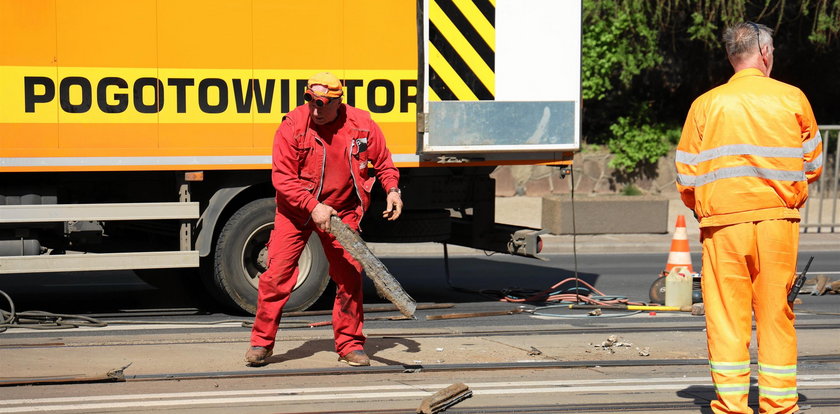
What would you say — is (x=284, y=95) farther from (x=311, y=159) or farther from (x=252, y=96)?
(x=311, y=159)

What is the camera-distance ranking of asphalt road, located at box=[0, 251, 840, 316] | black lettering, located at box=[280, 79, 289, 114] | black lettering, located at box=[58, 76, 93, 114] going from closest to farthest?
1. black lettering, located at box=[58, 76, 93, 114]
2. black lettering, located at box=[280, 79, 289, 114]
3. asphalt road, located at box=[0, 251, 840, 316]

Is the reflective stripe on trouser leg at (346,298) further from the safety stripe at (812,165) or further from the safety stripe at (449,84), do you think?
the safety stripe at (812,165)

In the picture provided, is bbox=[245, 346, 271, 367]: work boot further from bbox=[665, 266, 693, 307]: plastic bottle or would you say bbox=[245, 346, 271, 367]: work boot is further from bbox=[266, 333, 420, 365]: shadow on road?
bbox=[665, 266, 693, 307]: plastic bottle

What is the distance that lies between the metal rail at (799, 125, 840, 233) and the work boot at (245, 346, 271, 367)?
1059 cm

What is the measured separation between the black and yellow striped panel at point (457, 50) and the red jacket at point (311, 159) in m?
2.06

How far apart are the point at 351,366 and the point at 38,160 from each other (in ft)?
9.86

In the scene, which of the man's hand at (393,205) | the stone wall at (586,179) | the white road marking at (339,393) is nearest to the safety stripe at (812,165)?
the white road marking at (339,393)

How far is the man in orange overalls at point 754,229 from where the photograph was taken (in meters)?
5.44

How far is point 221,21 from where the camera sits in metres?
8.83

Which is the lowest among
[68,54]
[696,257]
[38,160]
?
Result: [696,257]

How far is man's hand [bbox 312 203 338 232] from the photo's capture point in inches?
265

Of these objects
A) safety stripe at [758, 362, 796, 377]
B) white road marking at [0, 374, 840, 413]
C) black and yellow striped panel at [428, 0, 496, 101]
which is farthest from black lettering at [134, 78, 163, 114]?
safety stripe at [758, 362, 796, 377]

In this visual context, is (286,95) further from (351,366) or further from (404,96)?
(351,366)

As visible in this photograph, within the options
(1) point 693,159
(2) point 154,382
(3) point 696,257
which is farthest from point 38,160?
(3) point 696,257
